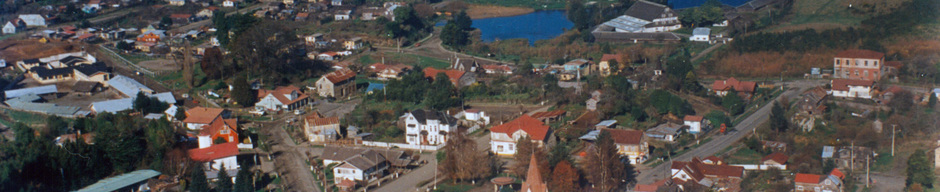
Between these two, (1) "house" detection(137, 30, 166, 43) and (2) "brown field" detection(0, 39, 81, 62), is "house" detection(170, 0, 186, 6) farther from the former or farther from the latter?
(2) "brown field" detection(0, 39, 81, 62)

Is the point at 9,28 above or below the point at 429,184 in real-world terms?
above

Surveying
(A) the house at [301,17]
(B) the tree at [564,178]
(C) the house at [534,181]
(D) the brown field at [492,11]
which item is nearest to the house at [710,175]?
(B) the tree at [564,178]

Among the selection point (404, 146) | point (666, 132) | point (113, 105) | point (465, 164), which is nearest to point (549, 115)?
point (666, 132)

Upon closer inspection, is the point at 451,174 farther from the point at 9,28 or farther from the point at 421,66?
the point at 9,28

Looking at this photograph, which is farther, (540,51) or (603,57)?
(540,51)

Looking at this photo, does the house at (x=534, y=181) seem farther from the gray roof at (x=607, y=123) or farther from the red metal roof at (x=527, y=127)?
the gray roof at (x=607, y=123)

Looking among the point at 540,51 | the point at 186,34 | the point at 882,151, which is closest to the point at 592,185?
the point at 882,151
